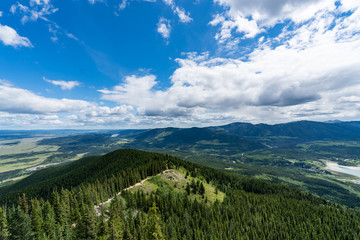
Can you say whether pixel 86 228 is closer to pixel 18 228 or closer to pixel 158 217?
pixel 18 228

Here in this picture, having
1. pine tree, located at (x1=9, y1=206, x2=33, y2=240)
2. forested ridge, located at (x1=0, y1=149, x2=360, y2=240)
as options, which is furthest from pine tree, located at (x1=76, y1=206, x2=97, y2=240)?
pine tree, located at (x1=9, y1=206, x2=33, y2=240)

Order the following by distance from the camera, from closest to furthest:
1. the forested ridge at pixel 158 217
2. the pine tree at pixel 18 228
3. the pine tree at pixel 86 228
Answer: the pine tree at pixel 18 228
the pine tree at pixel 86 228
the forested ridge at pixel 158 217

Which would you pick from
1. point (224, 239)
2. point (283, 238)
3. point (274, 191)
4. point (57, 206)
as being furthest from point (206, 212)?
point (274, 191)

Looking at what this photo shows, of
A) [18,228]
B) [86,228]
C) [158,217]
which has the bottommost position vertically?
[158,217]

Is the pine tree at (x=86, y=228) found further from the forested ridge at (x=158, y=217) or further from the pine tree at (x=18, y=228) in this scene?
the pine tree at (x=18, y=228)

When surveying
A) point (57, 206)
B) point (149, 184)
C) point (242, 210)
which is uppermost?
point (57, 206)

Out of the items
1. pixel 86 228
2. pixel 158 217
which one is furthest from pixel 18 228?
pixel 158 217

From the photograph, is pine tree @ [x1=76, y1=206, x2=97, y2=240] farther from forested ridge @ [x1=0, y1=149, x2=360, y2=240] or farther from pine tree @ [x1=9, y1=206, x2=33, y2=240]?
pine tree @ [x1=9, y1=206, x2=33, y2=240]

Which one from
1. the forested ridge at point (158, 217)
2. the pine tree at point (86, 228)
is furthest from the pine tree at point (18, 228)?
the pine tree at point (86, 228)

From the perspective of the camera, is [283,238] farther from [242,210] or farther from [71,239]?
[71,239]

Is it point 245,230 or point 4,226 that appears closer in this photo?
point 4,226

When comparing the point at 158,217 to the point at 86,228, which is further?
the point at 158,217
